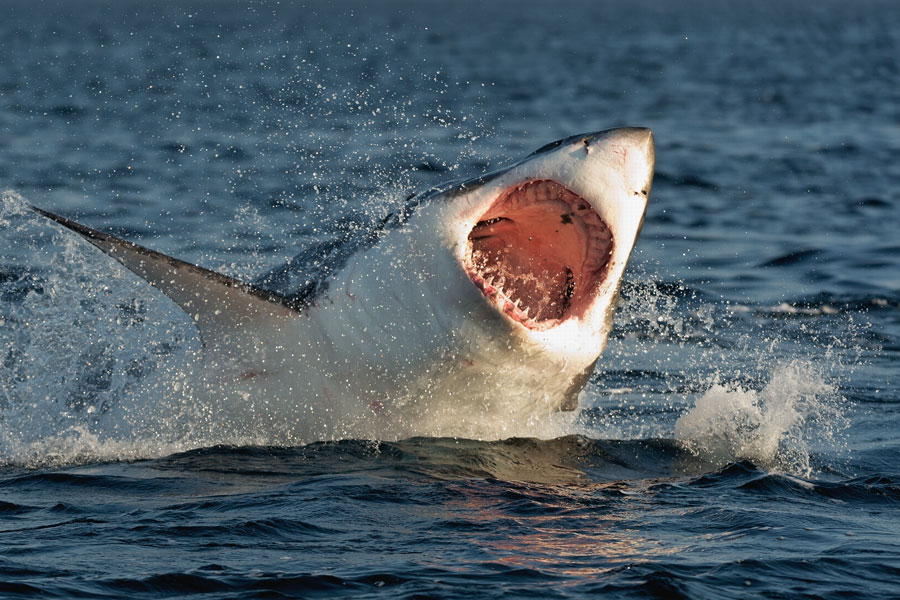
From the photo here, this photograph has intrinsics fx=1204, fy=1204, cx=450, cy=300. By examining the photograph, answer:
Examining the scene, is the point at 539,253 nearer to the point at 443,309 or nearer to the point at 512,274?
the point at 512,274

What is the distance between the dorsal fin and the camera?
5.82 metres

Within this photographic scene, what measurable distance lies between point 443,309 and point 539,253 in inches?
21.8

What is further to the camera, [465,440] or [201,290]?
[465,440]

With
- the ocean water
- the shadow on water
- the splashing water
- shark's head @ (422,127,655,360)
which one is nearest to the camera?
the ocean water

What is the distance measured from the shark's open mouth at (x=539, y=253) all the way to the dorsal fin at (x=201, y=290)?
110 centimetres

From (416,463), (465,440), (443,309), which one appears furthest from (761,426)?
(443,309)

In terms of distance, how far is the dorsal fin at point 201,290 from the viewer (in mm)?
5816

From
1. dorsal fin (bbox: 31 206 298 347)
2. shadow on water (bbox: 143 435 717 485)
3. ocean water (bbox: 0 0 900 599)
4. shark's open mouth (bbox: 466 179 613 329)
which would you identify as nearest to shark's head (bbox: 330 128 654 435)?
shark's open mouth (bbox: 466 179 613 329)

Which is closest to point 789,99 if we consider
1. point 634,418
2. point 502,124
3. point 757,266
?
point 502,124

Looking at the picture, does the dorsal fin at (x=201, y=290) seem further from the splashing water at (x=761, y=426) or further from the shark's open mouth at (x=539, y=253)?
the splashing water at (x=761, y=426)

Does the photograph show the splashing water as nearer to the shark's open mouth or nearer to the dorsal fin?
the shark's open mouth

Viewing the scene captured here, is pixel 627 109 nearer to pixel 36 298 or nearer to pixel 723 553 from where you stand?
pixel 36 298

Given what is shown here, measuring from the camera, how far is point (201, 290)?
5.95 m

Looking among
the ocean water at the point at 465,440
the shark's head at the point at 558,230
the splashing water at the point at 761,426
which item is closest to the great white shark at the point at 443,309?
the shark's head at the point at 558,230
